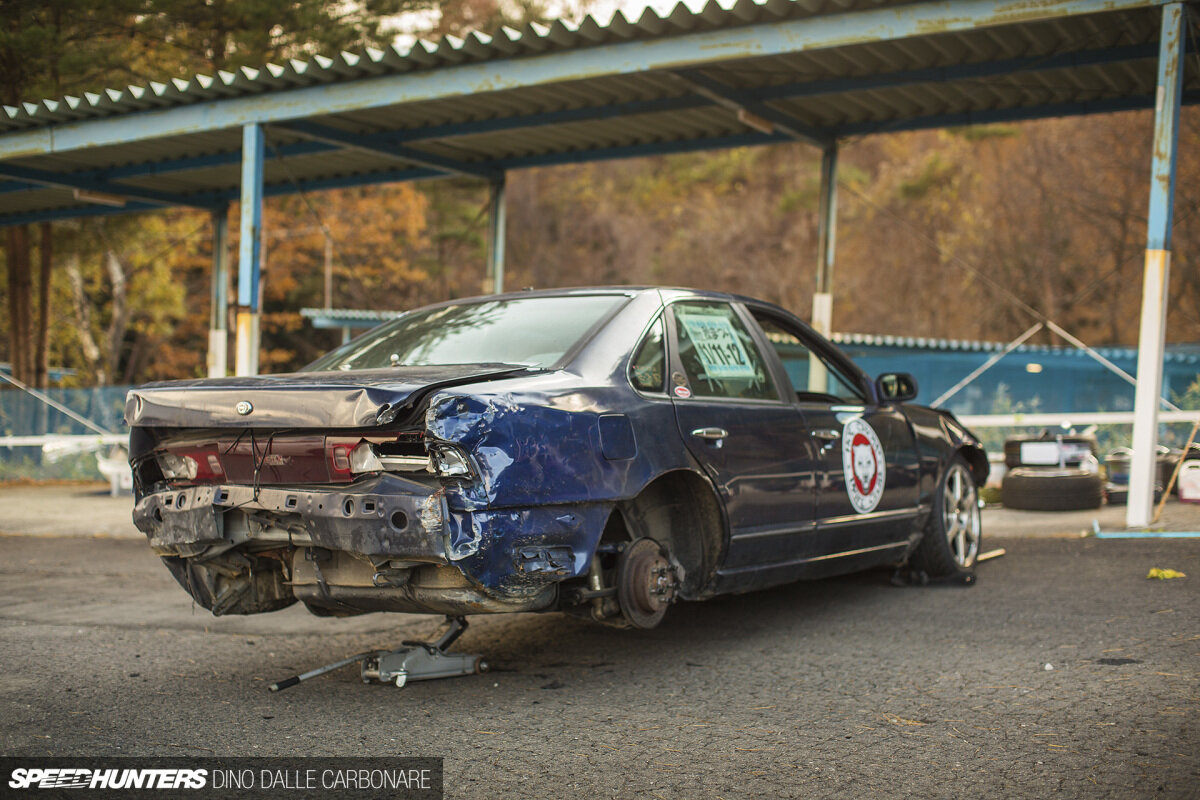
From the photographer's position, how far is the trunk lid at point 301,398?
3.81 meters

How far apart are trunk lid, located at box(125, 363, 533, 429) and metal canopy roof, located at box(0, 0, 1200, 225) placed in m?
5.11

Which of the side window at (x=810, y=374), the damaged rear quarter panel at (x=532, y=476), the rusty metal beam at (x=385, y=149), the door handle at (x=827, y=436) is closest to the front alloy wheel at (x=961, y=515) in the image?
the side window at (x=810, y=374)

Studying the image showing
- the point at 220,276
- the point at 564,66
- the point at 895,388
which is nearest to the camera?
the point at 895,388

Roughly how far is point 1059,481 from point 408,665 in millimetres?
6980

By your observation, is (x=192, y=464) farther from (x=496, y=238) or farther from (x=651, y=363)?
(x=496, y=238)

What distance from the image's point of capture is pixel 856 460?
18.7 ft

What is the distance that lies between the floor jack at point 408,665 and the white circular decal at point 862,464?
2.13m

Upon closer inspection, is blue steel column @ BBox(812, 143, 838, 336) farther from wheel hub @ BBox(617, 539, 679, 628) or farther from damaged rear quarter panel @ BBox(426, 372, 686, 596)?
damaged rear quarter panel @ BBox(426, 372, 686, 596)

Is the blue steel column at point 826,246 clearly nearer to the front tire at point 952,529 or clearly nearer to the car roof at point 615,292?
the front tire at point 952,529

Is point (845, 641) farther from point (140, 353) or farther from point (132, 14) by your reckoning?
point (140, 353)

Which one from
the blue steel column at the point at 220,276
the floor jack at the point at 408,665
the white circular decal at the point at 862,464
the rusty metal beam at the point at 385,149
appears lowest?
the floor jack at the point at 408,665

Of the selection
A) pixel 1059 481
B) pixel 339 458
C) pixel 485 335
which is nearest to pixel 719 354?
pixel 485 335

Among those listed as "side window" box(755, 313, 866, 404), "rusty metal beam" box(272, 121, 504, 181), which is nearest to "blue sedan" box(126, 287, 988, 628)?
"side window" box(755, 313, 866, 404)

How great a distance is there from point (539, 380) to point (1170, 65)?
5.97m
